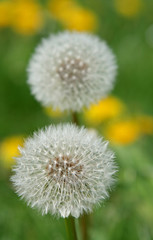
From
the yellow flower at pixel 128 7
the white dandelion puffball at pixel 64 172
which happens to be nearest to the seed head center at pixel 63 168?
the white dandelion puffball at pixel 64 172

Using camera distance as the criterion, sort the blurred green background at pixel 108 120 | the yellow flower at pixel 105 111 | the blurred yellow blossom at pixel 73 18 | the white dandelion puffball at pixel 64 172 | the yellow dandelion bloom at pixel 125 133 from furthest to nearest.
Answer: the blurred yellow blossom at pixel 73 18 < the yellow flower at pixel 105 111 < the yellow dandelion bloom at pixel 125 133 < the blurred green background at pixel 108 120 < the white dandelion puffball at pixel 64 172

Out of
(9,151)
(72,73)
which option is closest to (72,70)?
(72,73)

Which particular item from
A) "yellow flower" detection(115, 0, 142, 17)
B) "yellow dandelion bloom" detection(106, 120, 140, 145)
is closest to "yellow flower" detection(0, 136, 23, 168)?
"yellow dandelion bloom" detection(106, 120, 140, 145)

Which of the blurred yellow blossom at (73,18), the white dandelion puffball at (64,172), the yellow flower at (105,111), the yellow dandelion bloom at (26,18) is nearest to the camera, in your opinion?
the white dandelion puffball at (64,172)

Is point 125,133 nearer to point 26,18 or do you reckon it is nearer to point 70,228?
point 70,228

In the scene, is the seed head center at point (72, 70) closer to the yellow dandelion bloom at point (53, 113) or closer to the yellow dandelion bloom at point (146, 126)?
the yellow dandelion bloom at point (146, 126)

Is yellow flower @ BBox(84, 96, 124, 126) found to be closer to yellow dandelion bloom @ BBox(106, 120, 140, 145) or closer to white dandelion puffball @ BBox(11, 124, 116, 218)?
yellow dandelion bloom @ BBox(106, 120, 140, 145)

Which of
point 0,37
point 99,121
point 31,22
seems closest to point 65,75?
point 99,121
